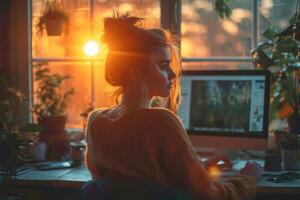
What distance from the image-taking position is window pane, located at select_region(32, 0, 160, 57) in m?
3.01

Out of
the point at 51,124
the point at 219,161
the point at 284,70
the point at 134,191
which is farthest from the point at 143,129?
the point at 51,124

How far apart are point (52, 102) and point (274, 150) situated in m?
1.25

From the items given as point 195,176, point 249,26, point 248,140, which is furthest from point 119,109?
point 249,26

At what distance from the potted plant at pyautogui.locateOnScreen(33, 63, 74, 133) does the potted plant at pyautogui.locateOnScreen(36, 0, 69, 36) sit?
212 mm

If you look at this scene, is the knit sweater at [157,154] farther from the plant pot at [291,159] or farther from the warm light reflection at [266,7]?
the warm light reflection at [266,7]

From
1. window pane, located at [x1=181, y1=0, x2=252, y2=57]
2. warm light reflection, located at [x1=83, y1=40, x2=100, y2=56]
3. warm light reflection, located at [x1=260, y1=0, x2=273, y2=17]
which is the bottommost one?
warm light reflection, located at [x1=83, y1=40, x2=100, y2=56]

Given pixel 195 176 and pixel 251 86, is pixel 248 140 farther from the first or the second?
pixel 195 176

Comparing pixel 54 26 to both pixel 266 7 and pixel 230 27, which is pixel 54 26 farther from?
pixel 266 7

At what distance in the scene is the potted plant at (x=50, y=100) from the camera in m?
2.88

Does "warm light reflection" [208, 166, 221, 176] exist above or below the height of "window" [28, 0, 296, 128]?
below

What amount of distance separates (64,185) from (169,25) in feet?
3.64

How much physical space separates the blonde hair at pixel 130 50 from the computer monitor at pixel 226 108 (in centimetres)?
96

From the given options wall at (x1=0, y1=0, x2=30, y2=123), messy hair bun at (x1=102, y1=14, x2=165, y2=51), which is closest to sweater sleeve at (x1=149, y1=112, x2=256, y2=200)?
messy hair bun at (x1=102, y1=14, x2=165, y2=51)

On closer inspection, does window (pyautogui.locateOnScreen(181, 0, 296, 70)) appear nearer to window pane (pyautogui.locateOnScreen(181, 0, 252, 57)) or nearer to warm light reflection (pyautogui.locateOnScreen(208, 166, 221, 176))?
window pane (pyautogui.locateOnScreen(181, 0, 252, 57))
